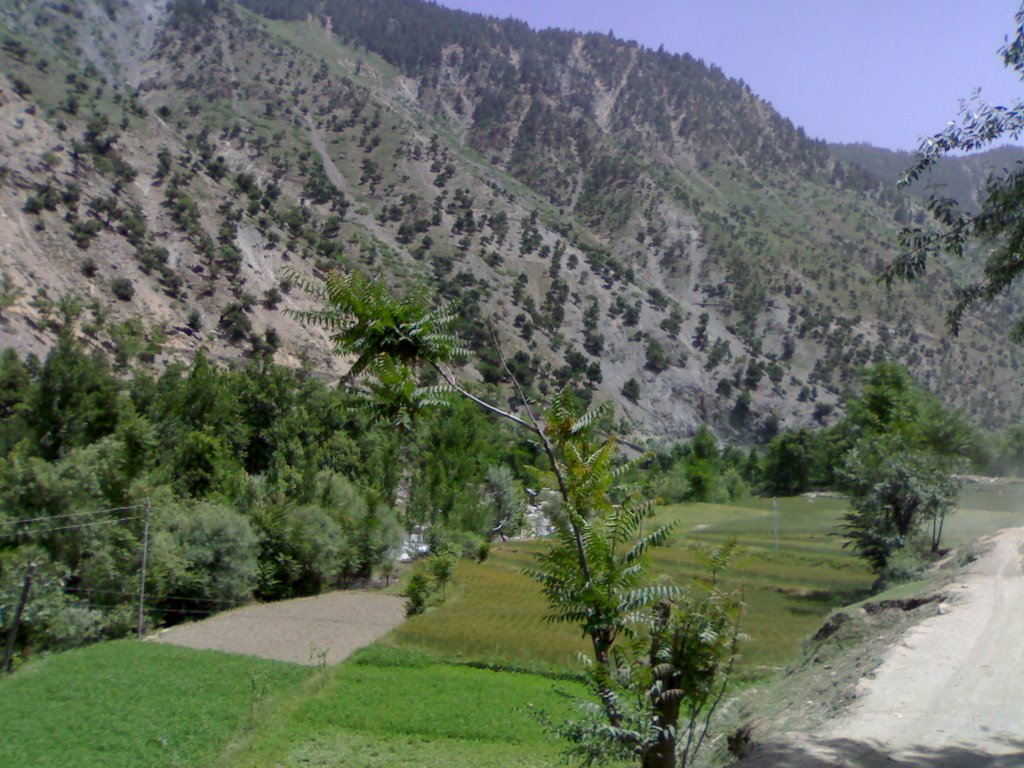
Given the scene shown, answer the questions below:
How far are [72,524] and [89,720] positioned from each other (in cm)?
1519

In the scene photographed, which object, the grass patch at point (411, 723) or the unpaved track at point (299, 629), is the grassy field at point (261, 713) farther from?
the unpaved track at point (299, 629)

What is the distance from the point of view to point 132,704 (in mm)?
20734

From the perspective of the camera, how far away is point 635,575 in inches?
268

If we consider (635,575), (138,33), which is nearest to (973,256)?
(635,575)

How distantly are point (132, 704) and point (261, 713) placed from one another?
3.19 metres

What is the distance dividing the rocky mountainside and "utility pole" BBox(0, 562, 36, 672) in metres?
25.8

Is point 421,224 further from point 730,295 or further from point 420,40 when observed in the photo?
point 420,40

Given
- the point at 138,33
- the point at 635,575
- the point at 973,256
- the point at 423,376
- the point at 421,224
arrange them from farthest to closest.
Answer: the point at 138,33 → the point at 421,224 → the point at 973,256 → the point at 423,376 → the point at 635,575

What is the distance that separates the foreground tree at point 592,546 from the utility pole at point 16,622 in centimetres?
2501

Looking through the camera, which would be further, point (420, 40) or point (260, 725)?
point (420, 40)

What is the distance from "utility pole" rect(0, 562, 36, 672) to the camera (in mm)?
26062

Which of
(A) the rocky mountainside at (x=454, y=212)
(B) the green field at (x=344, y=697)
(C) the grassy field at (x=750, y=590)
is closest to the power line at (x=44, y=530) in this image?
(B) the green field at (x=344, y=697)

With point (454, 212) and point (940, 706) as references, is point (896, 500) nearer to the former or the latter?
point (940, 706)

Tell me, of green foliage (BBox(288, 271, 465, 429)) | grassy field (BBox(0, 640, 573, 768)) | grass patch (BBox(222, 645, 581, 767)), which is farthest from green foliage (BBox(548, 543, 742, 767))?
grassy field (BBox(0, 640, 573, 768))
